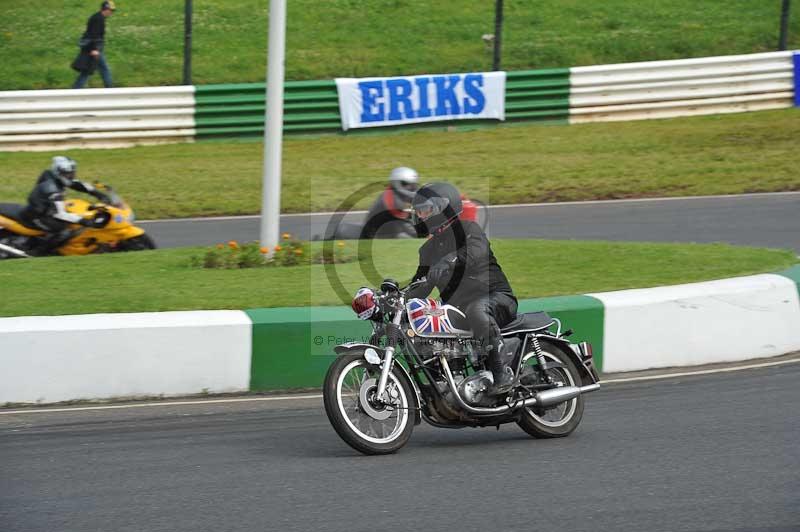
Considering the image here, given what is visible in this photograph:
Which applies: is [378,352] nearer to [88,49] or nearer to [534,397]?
[534,397]

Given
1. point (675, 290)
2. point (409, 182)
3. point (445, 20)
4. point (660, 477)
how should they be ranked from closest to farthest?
point (660, 477) < point (675, 290) < point (409, 182) < point (445, 20)

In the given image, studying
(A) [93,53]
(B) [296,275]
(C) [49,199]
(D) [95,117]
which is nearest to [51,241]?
(C) [49,199]

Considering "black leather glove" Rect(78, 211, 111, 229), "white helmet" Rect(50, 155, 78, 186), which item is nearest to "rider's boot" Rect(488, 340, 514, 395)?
"black leather glove" Rect(78, 211, 111, 229)

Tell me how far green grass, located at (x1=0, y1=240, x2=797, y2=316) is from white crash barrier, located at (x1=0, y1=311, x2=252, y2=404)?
0.82 meters

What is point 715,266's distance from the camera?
10.8 meters

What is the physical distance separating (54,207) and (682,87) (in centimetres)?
1299

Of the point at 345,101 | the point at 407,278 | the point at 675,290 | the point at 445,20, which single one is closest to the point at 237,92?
the point at 345,101

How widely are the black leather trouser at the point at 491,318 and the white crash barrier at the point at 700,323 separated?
196 cm

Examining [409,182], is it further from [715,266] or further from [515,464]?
[515,464]

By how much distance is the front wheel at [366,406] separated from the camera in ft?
21.4

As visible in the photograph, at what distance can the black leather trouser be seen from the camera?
6.93 meters

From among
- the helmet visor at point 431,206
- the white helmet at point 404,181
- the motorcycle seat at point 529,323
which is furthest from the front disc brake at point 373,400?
the white helmet at point 404,181

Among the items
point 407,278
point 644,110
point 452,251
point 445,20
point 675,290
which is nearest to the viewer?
point 452,251

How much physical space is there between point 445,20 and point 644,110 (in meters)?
5.87
